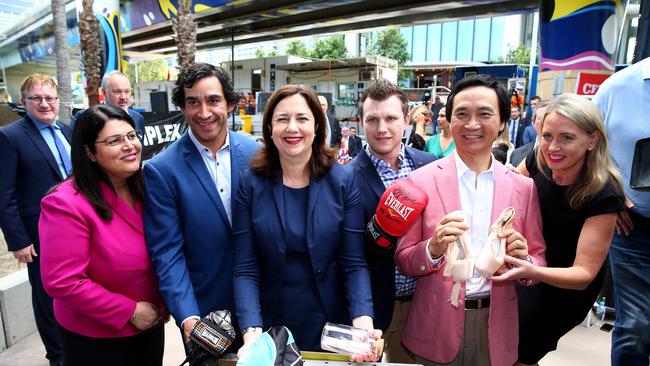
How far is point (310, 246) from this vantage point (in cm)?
174

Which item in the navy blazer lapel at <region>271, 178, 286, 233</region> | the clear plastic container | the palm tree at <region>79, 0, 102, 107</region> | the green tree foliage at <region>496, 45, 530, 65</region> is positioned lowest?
the clear plastic container

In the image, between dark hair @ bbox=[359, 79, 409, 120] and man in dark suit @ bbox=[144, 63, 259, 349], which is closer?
man in dark suit @ bbox=[144, 63, 259, 349]

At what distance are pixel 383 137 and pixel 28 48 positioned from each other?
3989 cm

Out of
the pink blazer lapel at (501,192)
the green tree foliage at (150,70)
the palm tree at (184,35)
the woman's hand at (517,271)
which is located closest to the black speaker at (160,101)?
the palm tree at (184,35)

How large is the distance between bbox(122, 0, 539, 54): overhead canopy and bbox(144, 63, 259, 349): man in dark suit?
41.8 feet

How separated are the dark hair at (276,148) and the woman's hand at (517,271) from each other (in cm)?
86

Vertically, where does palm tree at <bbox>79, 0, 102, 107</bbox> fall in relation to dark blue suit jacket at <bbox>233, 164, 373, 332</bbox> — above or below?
above

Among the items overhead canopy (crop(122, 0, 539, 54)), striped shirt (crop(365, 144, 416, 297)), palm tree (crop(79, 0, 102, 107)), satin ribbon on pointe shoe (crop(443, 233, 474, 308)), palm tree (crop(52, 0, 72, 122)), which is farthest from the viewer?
overhead canopy (crop(122, 0, 539, 54))

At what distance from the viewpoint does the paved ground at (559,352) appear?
3.14 metres

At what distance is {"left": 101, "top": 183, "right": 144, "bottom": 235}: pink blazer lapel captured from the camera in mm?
1860

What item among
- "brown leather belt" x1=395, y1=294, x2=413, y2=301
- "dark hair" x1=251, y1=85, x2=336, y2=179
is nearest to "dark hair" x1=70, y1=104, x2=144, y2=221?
"dark hair" x1=251, y1=85, x2=336, y2=179

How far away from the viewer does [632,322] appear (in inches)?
88.5

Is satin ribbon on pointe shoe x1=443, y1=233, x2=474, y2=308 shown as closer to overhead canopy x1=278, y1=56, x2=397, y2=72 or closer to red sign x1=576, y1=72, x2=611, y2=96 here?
red sign x1=576, y1=72, x2=611, y2=96

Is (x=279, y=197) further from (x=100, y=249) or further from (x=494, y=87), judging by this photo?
(x=494, y=87)
